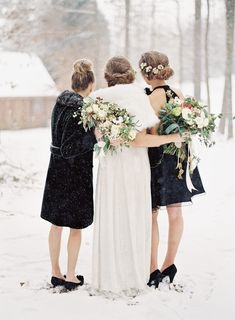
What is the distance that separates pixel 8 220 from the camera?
6453 mm

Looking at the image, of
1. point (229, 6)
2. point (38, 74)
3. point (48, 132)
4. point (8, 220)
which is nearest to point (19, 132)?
point (48, 132)

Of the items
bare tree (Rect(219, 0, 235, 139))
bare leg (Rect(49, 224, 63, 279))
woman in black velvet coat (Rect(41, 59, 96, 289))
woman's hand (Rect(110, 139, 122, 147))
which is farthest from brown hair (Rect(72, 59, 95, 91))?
bare tree (Rect(219, 0, 235, 139))

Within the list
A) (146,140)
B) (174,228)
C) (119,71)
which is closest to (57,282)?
(174,228)

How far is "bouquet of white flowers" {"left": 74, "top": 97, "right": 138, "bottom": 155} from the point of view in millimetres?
3480

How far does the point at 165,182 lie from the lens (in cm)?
388

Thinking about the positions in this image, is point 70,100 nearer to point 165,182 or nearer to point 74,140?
point 74,140

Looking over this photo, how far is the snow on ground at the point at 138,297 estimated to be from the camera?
354cm

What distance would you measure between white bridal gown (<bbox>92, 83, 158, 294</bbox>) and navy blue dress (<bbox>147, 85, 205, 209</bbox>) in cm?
13

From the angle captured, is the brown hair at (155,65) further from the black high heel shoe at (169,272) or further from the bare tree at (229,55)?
the bare tree at (229,55)

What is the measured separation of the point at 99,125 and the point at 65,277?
1293mm

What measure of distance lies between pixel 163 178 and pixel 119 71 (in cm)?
88

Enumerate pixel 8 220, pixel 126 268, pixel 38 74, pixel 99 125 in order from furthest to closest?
pixel 38 74 < pixel 8 220 < pixel 126 268 < pixel 99 125

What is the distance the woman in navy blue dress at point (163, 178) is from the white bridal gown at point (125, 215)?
0.47 ft

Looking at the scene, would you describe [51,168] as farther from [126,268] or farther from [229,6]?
[229,6]
